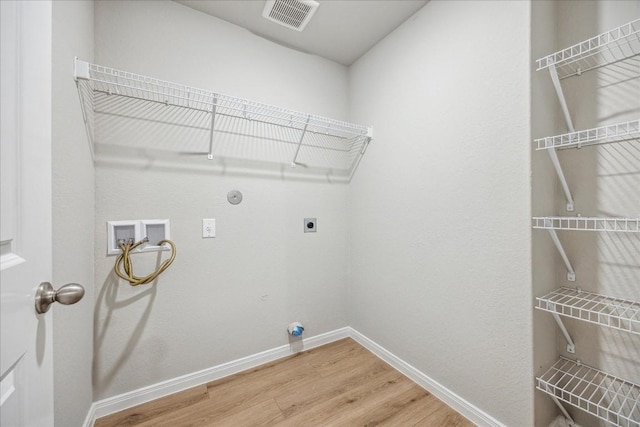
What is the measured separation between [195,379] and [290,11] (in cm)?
243

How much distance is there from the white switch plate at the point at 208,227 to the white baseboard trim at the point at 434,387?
1.46 metres

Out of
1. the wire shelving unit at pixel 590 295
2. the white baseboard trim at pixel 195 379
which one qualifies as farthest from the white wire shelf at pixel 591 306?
the white baseboard trim at pixel 195 379

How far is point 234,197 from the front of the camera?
1697 mm

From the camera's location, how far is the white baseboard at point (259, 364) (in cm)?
133

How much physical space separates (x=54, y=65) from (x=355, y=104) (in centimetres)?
184

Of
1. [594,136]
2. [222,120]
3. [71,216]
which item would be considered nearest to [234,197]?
[222,120]

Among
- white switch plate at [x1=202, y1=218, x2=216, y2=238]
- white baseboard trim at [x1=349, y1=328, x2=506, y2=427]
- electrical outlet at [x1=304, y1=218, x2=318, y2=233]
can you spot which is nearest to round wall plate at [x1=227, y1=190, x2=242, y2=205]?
white switch plate at [x1=202, y1=218, x2=216, y2=238]

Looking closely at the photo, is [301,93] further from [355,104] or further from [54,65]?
[54,65]

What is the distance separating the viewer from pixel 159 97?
149cm

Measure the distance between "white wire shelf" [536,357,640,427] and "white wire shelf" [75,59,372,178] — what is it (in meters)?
1.73

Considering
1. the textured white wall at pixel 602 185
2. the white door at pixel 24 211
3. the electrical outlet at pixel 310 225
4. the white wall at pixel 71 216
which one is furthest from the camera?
the electrical outlet at pixel 310 225

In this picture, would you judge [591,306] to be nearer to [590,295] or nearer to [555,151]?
[590,295]

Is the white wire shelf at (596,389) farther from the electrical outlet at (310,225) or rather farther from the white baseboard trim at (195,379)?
the electrical outlet at (310,225)

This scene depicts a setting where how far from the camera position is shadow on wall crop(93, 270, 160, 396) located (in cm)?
134
